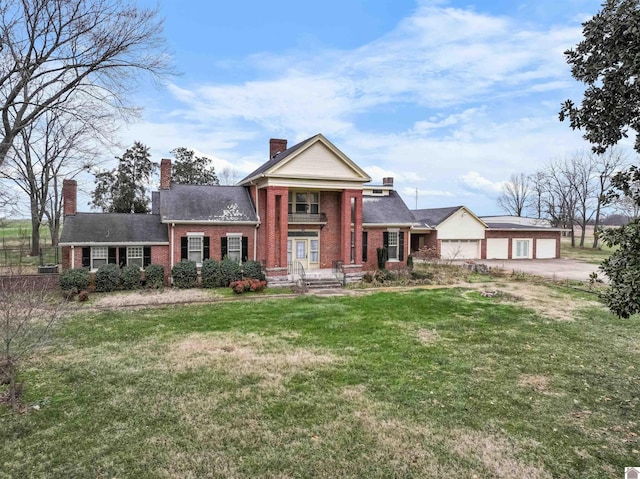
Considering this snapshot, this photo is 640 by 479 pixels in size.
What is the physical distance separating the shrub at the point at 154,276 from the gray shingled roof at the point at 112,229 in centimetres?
174

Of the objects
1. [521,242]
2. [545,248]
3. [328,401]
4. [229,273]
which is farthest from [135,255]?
[545,248]

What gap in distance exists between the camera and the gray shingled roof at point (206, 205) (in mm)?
22375

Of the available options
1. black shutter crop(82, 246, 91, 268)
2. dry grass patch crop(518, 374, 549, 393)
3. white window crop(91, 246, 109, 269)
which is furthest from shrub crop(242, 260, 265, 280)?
dry grass patch crop(518, 374, 549, 393)

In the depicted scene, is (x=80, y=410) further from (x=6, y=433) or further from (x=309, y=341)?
(x=309, y=341)

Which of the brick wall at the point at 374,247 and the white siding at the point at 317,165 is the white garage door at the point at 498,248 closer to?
the brick wall at the point at 374,247

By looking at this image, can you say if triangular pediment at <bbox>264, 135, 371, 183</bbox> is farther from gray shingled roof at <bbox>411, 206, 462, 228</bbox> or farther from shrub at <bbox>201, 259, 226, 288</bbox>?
gray shingled roof at <bbox>411, 206, 462, 228</bbox>

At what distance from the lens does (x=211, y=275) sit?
68.9 feet

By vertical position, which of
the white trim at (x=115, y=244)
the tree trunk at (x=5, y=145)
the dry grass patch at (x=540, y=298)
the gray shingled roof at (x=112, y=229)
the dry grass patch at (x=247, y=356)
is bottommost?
the dry grass patch at (x=247, y=356)

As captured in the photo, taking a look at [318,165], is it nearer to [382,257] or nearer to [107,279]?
[382,257]

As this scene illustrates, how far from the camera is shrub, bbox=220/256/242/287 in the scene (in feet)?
69.6

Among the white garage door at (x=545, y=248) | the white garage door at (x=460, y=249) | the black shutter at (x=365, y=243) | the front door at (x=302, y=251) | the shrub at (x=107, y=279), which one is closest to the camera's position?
the shrub at (x=107, y=279)

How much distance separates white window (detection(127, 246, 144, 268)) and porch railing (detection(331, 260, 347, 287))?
10.9m

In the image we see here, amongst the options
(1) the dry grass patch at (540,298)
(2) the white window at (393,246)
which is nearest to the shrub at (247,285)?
(2) the white window at (393,246)

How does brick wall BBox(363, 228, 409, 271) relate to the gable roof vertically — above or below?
below
